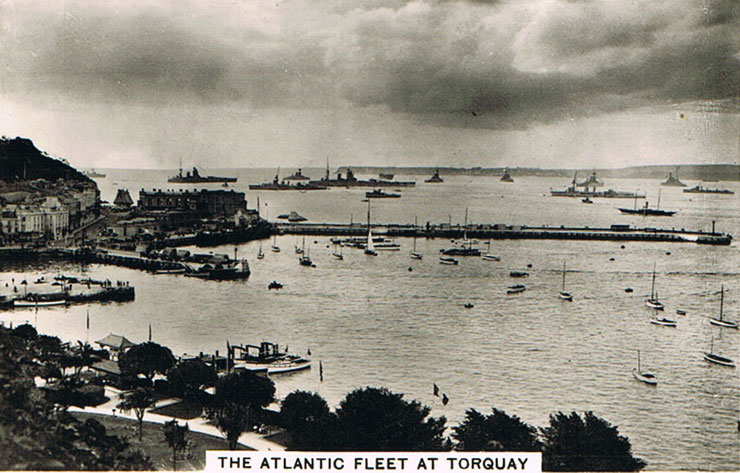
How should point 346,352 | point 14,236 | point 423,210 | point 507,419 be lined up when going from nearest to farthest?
1. point 507,419
2. point 346,352
3. point 14,236
4. point 423,210

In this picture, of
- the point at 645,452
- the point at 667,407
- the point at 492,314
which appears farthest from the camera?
the point at 492,314

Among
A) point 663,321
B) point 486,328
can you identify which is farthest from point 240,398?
point 663,321

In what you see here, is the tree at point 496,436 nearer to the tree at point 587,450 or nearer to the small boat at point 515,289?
the tree at point 587,450

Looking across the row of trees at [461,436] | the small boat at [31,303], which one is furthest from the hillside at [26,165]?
the row of trees at [461,436]

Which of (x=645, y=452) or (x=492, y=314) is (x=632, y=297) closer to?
(x=492, y=314)

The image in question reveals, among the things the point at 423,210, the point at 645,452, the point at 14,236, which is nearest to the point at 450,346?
the point at 645,452

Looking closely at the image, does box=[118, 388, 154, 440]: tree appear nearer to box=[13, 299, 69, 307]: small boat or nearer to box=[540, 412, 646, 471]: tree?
box=[540, 412, 646, 471]: tree
